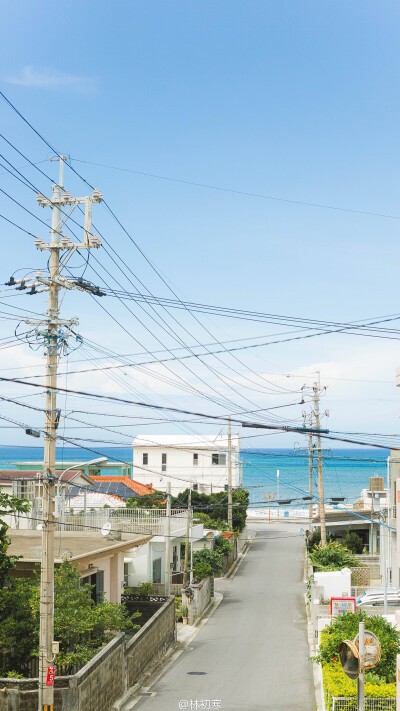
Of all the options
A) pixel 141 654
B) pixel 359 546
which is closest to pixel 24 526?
pixel 141 654

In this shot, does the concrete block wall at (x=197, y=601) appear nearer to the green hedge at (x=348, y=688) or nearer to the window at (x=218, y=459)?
the green hedge at (x=348, y=688)

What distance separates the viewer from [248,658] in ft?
93.6

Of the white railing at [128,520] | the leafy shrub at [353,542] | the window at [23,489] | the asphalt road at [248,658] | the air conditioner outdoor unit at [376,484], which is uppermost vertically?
the window at [23,489]

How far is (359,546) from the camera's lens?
57156 mm

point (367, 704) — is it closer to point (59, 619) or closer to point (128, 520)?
point (59, 619)

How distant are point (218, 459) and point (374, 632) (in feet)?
213

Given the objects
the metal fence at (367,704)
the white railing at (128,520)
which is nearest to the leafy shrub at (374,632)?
the metal fence at (367,704)

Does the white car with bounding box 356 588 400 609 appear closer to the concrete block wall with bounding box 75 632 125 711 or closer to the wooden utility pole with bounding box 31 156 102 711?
the concrete block wall with bounding box 75 632 125 711

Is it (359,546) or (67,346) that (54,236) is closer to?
(67,346)

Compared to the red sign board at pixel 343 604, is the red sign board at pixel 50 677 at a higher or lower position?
higher

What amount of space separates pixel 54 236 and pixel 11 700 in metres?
10.7

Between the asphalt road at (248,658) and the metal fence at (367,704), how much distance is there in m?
4.34

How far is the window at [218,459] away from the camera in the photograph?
8600 centimetres

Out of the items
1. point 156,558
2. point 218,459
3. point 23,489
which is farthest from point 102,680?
point 218,459
